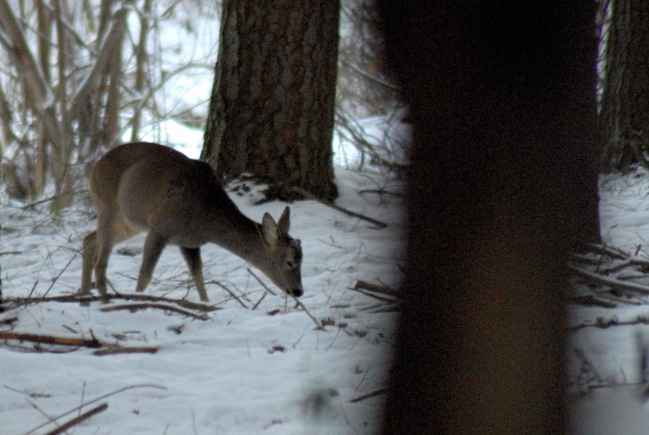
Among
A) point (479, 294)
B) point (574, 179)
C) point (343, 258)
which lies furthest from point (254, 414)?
point (343, 258)

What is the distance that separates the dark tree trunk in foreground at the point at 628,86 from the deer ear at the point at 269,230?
6.13m

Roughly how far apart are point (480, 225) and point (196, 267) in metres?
3.43

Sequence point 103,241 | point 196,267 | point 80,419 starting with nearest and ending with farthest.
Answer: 1. point 80,419
2. point 196,267
3. point 103,241

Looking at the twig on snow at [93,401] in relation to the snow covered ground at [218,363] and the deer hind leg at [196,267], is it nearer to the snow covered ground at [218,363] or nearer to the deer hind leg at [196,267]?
the snow covered ground at [218,363]

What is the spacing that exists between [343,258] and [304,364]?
2663 mm

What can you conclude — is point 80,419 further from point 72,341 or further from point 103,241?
point 103,241

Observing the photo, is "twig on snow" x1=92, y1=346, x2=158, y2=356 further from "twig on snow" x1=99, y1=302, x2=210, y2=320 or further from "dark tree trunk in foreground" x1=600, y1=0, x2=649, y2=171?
"dark tree trunk in foreground" x1=600, y1=0, x2=649, y2=171

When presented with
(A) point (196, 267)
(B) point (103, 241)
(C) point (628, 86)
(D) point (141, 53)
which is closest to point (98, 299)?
(A) point (196, 267)

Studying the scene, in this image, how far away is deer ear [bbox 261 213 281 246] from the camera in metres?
5.05

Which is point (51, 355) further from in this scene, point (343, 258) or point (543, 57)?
point (343, 258)

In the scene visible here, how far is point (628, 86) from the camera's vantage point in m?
9.77

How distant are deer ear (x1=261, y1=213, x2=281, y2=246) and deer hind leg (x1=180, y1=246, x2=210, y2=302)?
51 centimetres

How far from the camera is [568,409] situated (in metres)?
1.99

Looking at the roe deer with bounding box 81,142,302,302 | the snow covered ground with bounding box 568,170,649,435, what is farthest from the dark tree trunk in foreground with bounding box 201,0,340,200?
the snow covered ground with bounding box 568,170,649,435
